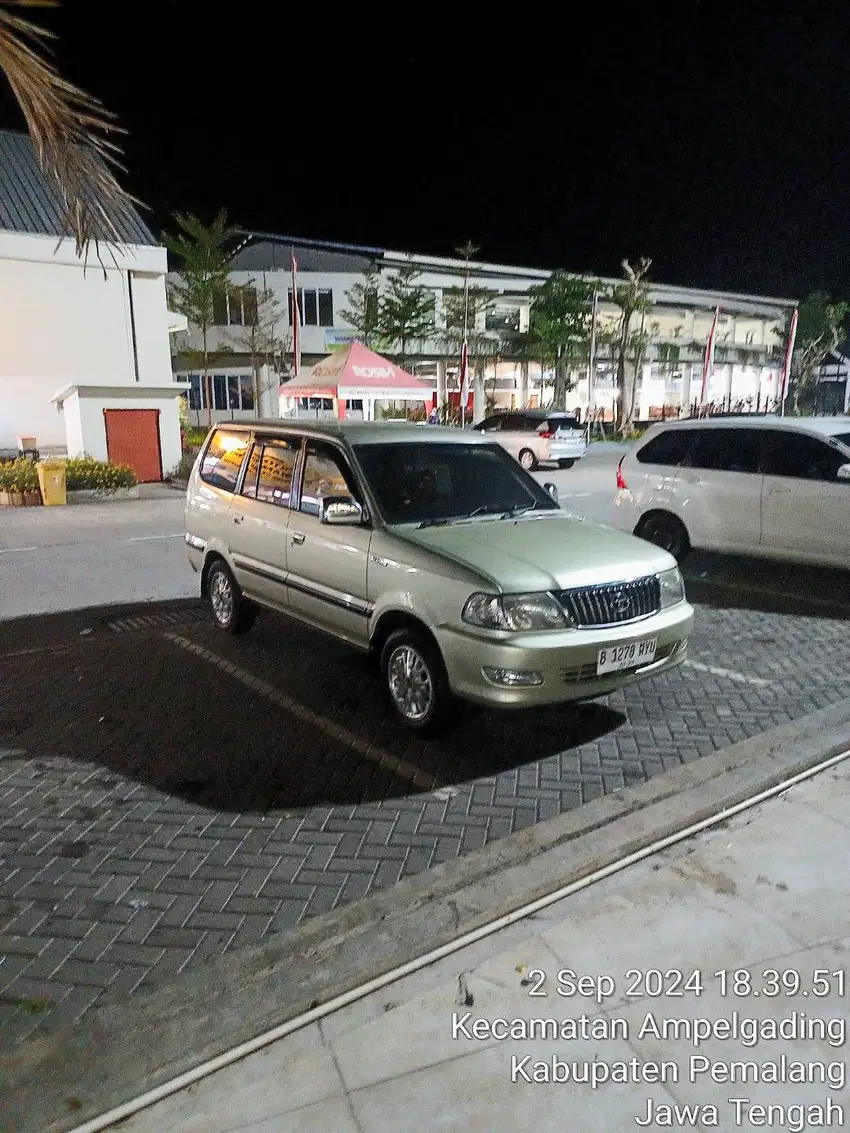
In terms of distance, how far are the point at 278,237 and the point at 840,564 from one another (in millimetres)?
35622

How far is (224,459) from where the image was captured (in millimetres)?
7098

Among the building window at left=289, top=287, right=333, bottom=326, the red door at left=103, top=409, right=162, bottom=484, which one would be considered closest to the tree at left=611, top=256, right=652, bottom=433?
the building window at left=289, top=287, right=333, bottom=326

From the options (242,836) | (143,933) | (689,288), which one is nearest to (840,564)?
(242,836)

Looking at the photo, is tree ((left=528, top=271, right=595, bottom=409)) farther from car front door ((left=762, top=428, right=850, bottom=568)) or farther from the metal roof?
car front door ((left=762, top=428, right=850, bottom=568))

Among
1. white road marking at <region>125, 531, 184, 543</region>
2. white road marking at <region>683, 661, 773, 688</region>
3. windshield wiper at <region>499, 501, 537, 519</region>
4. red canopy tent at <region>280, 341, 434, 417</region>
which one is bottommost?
white road marking at <region>125, 531, 184, 543</region>

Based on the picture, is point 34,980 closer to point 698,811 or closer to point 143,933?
point 143,933

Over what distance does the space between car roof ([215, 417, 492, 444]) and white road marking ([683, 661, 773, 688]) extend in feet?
7.92

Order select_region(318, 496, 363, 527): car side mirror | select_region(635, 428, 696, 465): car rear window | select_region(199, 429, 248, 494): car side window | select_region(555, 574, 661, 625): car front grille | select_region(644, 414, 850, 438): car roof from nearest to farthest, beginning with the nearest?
1. select_region(555, 574, 661, 625): car front grille
2. select_region(318, 496, 363, 527): car side mirror
3. select_region(199, 429, 248, 494): car side window
4. select_region(644, 414, 850, 438): car roof
5. select_region(635, 428, 696, 465): car rear window

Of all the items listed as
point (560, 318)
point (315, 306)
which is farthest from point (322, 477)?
point (560, 318)

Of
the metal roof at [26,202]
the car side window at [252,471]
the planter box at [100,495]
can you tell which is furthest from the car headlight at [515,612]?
the metal roof at [26,202]

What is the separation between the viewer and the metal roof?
23.2 m

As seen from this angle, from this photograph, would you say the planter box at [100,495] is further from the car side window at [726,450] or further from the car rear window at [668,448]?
the car side window at [726,450]

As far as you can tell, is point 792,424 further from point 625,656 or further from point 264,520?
point 264,520

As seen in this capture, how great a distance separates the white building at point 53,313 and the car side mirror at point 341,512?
18568 mm
